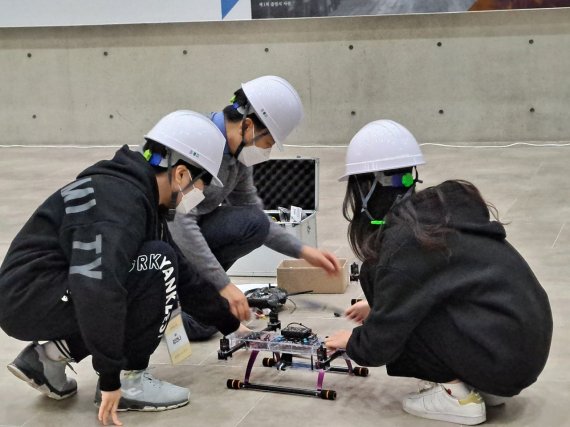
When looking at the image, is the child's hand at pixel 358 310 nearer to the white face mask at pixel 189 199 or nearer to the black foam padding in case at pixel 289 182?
the white face mask at pixel 189 199

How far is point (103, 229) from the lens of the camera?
2.74 m

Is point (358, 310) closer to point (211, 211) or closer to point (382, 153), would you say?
point (382, 153)

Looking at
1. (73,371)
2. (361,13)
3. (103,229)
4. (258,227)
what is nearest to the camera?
(103,229)

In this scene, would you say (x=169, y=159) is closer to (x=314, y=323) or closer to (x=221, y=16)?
(x=314, y=323)

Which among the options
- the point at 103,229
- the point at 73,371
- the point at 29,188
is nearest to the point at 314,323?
the point at 73,371

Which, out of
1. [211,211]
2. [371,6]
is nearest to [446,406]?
[211,211]

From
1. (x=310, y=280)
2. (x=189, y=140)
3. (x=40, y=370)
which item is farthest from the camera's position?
(x=310, y=280)

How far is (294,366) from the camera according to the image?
10.7 ft

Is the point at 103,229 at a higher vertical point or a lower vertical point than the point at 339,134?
higher

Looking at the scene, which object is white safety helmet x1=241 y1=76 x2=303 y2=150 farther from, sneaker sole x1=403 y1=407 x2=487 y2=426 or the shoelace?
sneaker sole x1=403 y1=407 x2=487 y2=426

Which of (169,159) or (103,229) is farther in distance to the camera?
(169,159)

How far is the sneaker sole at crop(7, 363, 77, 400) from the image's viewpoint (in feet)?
10.2

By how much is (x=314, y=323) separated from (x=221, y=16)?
4.94 m

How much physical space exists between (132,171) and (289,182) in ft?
7.17
